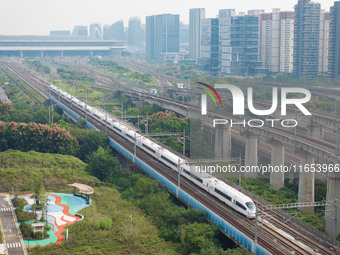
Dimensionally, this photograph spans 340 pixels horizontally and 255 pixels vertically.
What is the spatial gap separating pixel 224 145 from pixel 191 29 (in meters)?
138

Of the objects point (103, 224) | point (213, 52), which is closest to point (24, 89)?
point (213, 52)

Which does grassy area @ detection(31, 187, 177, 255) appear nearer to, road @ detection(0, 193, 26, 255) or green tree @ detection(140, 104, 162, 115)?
road @ detection(0, 193, 26, 255)

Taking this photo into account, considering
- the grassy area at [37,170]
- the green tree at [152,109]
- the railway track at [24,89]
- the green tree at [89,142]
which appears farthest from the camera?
the railway track at [24,89]

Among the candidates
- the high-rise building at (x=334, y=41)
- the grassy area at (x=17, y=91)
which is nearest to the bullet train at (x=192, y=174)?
the grassy area at (x=17, y=91)

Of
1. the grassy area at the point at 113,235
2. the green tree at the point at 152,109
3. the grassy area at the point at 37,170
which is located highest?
the green tree at the point at 152,109

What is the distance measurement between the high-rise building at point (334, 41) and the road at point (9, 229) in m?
65.8

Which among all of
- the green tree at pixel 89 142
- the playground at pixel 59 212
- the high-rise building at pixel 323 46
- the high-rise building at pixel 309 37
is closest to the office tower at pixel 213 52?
the high-rise building at pixel 323 46

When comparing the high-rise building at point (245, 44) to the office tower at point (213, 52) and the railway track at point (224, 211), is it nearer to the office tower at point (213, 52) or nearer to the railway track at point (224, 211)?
the office tower at point (213, 52)

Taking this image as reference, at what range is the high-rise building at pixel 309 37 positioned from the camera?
95.6 metres

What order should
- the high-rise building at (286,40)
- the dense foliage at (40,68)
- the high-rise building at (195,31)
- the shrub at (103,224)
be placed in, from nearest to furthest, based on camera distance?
the shrub at (103,224)
the high-rise building at (286,40)
the dense foliage at (40,68)
the high-rise building at (195,31)

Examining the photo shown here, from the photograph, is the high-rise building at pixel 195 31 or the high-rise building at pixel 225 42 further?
the high-rise building at pixel 195 31

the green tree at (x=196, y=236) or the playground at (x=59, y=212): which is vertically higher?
the green tree at (x=196, y=236)

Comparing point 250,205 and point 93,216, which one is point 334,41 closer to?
point 250,205

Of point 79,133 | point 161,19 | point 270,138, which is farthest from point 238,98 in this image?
point 161,19
